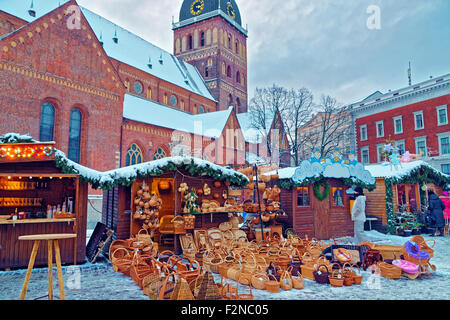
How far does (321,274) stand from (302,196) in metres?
6.78

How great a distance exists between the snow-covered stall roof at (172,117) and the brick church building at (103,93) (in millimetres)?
114

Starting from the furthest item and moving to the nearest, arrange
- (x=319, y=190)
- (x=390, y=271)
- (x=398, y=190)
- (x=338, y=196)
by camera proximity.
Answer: (x=398, y=190) → (x=338, y=196) → (x=319, y=190) → (x=390, y=271)

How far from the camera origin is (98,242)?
31.2 feet

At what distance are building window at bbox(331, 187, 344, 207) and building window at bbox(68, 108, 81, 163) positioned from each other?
50.2 feet

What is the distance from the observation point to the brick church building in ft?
56.5

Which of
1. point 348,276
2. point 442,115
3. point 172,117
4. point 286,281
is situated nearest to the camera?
point 286,281

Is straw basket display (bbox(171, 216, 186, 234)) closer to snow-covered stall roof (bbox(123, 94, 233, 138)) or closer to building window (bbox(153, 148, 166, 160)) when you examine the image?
snow-covered stall roof (bbox(123, 94, 233, 138))

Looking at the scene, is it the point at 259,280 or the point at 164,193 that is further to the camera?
the point at 164,193

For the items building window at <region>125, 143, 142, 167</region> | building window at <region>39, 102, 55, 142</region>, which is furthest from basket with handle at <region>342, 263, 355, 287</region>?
building window at <region>125, 143, 142, 167</region>

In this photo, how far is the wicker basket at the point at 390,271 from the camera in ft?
23.9

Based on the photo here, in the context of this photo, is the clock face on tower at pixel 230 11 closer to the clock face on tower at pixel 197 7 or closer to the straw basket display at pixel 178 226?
the clock face on tower at pixel 197 7

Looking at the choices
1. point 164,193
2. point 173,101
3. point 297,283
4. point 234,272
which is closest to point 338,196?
point 164,193

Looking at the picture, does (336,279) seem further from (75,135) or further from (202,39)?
(202,39)
